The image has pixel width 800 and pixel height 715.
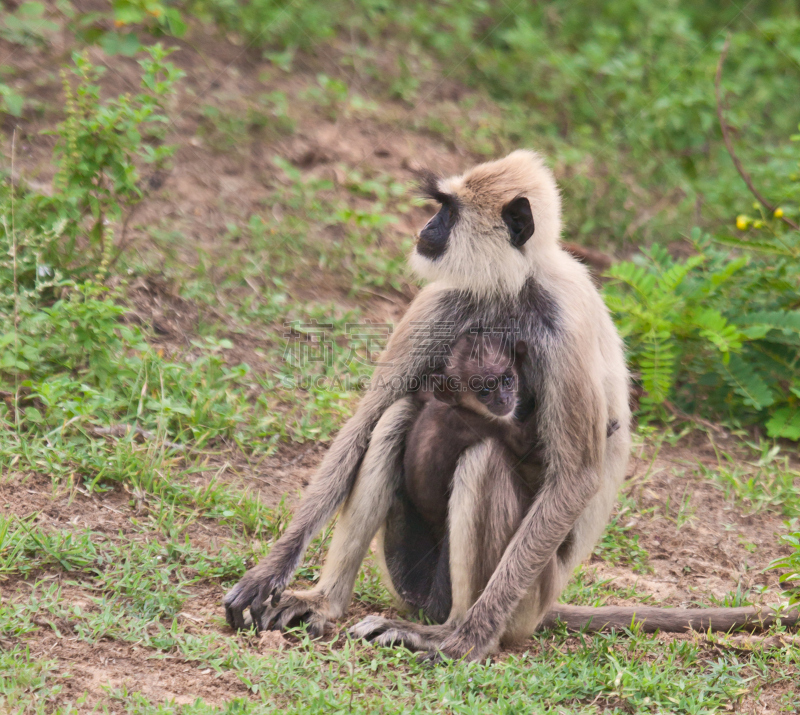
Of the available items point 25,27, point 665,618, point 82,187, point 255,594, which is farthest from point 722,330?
point 25,27

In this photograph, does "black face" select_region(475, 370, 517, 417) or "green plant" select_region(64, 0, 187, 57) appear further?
"green plant" select_region(64, 0, 187, 57)

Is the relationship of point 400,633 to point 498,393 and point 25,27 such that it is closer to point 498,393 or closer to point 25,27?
point 498,393

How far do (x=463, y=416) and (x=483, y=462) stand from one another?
0.24 m

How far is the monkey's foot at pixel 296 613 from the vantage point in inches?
142

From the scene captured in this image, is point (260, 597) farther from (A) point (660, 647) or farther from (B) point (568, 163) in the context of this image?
(B) point (568, 163)

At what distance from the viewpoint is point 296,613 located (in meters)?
3.68

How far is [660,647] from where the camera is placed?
377 centimetres

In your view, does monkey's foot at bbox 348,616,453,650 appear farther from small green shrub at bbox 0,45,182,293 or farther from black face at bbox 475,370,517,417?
small green shrub at bbox 0,45,182,293

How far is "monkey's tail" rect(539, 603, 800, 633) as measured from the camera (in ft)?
12.7

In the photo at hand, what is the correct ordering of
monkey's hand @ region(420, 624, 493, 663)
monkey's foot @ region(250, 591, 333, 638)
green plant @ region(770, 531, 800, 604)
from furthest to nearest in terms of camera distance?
green plant @ region(770, 531, 800, 604)
monkey's foot @ region(250, 591, 333, 638)
monkey's hand @ region(420, 624, 493, 663)

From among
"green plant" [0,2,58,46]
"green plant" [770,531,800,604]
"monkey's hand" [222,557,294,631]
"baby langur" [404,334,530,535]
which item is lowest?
"monkey's hand" [222,557,294,631]

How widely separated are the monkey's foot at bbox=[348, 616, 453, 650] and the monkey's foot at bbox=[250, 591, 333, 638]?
0.45 ft

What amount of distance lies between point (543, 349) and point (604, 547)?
151cm

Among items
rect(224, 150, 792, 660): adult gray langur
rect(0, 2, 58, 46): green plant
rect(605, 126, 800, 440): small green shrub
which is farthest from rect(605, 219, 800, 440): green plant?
rect(0, 2, 58, 46): green plant
